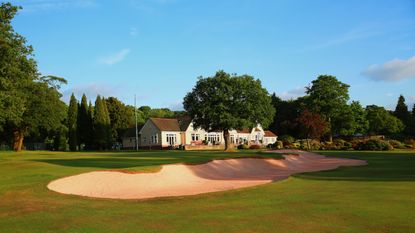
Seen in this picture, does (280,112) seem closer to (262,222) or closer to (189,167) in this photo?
(189,167)

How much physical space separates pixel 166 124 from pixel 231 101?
24.7 m

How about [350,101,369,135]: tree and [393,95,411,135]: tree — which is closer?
[350,101,369,135]: tree

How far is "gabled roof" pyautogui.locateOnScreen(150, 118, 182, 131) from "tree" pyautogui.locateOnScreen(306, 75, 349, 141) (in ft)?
94.5

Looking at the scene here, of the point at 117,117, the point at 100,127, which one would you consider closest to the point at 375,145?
the point at 100,127

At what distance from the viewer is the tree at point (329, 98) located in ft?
266

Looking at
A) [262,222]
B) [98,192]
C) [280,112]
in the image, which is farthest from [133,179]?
[280,112]

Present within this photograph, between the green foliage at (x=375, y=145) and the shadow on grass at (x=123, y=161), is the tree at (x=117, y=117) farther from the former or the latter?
the shadow on grass at (x=123, y=161)

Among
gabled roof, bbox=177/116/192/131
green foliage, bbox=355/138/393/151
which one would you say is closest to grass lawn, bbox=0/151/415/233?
green foliage, bbox=355/138/393/151

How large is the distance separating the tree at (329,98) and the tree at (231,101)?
101 ft

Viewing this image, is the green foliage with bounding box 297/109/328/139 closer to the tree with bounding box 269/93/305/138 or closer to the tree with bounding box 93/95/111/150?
the tree with bounding box 269/93/305/138

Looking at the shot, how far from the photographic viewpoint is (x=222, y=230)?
8039mm

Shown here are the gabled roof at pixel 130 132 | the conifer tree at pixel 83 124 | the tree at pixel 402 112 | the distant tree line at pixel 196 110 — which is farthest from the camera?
the tree at pixel 402 112

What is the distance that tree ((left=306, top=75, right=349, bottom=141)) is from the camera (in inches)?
Result: 3196

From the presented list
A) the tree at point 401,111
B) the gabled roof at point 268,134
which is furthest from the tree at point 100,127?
the tree at point 401,111
